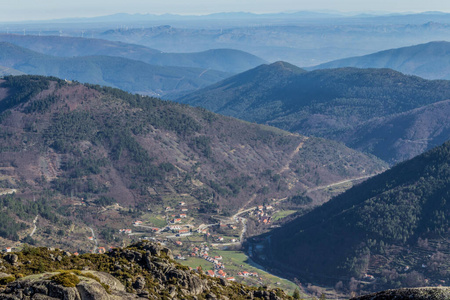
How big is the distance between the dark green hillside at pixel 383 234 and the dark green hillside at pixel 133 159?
24.0 m

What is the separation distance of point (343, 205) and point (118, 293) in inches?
3028

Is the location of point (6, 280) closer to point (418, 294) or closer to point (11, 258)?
point (11, 258)

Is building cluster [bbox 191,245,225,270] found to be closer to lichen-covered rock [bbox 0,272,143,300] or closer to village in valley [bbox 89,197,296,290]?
village in valley [bbox 89,197,296,290]

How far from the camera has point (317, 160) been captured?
157m

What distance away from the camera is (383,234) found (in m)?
90.2

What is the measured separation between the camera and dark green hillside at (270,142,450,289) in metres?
83.9

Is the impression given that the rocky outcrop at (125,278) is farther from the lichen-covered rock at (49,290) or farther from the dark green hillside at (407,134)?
the dark green hillside at (407,134)

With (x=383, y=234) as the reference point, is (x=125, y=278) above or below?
above

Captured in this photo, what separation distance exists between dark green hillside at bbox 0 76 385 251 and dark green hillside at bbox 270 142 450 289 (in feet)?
78.7

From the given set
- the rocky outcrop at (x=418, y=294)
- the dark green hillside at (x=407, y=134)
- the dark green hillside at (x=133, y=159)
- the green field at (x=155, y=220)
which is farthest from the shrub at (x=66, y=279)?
the dark green hillside at (x=407, y=134)

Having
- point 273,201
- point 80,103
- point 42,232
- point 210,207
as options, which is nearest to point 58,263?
point 42,232

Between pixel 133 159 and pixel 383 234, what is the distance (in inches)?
2452

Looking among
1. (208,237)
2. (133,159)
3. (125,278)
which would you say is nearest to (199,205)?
(208,237)

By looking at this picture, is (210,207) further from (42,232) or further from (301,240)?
(42,232)
